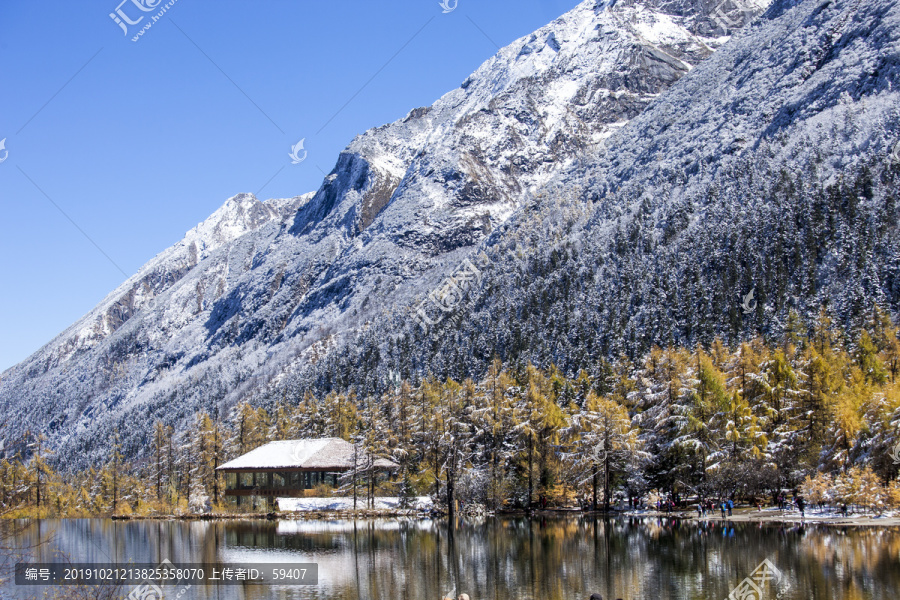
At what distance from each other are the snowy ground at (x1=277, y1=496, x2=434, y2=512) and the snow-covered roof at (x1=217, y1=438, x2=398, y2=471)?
3.47m

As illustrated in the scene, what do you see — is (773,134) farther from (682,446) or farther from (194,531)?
(194,531)

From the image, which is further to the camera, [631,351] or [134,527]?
[631,351]

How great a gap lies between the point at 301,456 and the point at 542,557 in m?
47.1

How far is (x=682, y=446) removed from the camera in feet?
193

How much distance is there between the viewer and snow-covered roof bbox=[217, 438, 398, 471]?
7906cm

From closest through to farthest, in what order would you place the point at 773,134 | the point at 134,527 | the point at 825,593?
the point at 825,593, the point at 134,527, the point at 773,134

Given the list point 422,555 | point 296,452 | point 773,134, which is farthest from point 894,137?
point 422,555

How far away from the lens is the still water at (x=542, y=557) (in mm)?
29609

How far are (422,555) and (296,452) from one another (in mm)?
43614

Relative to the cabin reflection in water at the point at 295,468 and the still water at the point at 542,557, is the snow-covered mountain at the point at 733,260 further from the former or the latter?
the still water at the point at 542,557

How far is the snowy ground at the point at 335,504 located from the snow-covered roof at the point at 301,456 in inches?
136

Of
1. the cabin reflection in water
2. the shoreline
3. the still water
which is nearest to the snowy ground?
the shoreline

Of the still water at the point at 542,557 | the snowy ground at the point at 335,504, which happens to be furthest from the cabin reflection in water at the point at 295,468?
the still water at the point at 542,557

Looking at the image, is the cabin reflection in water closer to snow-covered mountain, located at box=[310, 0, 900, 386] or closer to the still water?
the still water
